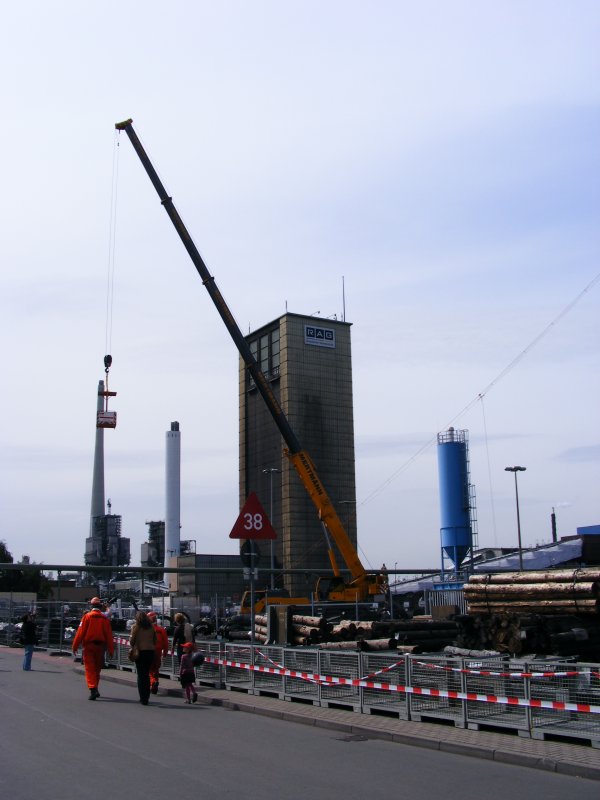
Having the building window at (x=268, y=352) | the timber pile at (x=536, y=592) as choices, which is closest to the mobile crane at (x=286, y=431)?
the timber pile at (x=536, y=592)

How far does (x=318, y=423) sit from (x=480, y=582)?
323 feet

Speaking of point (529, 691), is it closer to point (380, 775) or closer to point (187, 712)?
point (380, 775)

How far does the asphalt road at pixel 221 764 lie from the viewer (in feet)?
28.3

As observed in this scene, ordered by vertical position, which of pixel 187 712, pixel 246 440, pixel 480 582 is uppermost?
pixel 246 440

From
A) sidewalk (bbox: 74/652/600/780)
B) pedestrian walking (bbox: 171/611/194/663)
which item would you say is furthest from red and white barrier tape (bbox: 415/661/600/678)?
pedestrian walking (bbox: 171/611/194/663)

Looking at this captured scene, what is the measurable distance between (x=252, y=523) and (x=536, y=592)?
5.37 metres

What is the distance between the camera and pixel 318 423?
116 meters

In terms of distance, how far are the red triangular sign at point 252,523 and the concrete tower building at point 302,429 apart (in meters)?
91.5

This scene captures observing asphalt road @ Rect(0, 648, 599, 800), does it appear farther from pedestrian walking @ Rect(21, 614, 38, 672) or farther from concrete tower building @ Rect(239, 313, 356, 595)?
concrete tower building @ Rect(239, 313, 356, 595)

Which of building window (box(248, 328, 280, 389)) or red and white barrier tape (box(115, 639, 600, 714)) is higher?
building window (box(248, 328, 280, 389))

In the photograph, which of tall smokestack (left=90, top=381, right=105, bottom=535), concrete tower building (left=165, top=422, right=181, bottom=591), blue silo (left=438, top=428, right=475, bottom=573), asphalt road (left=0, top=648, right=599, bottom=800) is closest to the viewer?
asphalt road (left=0, top=648, right=599, bottom=800)

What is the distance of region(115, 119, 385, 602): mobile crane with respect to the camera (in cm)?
3794

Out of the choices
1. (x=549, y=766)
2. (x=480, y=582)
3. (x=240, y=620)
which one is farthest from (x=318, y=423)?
(x=549, y=766)

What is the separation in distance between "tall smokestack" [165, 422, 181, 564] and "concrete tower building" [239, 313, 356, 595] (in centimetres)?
1106
